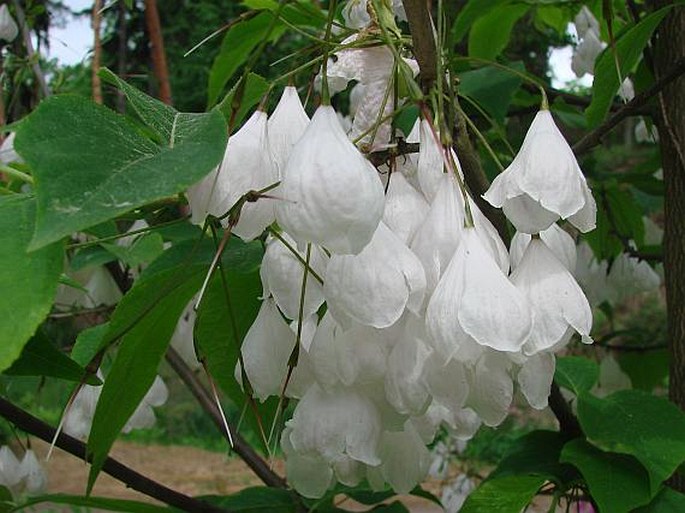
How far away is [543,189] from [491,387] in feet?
0.42

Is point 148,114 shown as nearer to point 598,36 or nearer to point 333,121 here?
point 333,121

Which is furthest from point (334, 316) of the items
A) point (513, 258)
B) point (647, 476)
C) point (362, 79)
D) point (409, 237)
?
point (647, 476)

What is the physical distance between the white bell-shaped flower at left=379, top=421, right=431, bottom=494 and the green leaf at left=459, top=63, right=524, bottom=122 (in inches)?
22.9

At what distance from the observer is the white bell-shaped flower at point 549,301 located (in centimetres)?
57

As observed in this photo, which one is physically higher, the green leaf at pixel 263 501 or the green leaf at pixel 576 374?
the green leaf at pixel 576 374

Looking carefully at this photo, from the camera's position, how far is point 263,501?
1.10 m

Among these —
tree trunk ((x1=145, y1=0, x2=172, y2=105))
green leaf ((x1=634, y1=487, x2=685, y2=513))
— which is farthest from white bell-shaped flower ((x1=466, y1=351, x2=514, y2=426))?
tree trunk ((x1=145, y1=0, x2=172, y2=105))

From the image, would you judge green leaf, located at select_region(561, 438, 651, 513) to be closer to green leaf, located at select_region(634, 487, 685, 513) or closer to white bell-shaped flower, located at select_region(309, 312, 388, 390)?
green leaf, located at select_region(634, 487, 685, 513)

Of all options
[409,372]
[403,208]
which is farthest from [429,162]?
[409,372]

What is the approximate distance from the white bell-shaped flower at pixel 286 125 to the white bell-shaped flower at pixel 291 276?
2.2 inches

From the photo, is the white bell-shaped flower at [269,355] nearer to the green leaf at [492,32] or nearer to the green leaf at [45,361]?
the green leaf at [45,361]

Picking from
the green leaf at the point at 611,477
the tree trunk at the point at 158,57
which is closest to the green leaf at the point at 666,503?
the green leaf at the point at 611,477

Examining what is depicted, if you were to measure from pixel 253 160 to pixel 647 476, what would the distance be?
498 mm

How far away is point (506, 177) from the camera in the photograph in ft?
1.94
